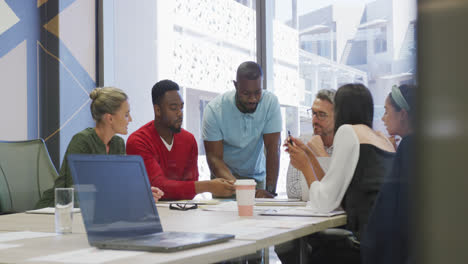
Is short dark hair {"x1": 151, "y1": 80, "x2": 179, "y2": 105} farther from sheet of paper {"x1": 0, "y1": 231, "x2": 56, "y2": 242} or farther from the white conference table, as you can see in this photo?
sheet of paper {"x1": 0, "y1": 231, "x2": 56, "y2": 242}

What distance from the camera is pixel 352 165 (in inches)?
68.8

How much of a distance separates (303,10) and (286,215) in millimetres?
2720

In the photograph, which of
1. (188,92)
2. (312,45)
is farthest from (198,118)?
(312,45)

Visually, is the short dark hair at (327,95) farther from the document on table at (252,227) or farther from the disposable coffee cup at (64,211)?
the disposable coffee cup at (64,211)

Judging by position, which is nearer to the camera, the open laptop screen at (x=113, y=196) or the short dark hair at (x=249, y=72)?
the open laptop screen at (x=113, y=196)

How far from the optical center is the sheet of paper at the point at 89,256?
93 centimetres

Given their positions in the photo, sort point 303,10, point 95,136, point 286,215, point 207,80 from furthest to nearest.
A: point 207,80
point 303,10
point 95,136
point 286,215

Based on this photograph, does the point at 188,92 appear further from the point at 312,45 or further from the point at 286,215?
the point at 286,215

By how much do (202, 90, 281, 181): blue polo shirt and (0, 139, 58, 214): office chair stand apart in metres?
0.97

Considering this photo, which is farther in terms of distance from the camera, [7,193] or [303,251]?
[7,193]

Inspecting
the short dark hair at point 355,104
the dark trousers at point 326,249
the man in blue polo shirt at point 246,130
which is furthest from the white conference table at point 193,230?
the man in blue polo shirt at point 246,130

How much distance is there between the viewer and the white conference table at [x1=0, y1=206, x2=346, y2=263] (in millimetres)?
964

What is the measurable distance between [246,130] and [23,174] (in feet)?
4.37

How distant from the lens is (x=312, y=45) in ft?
13.9
